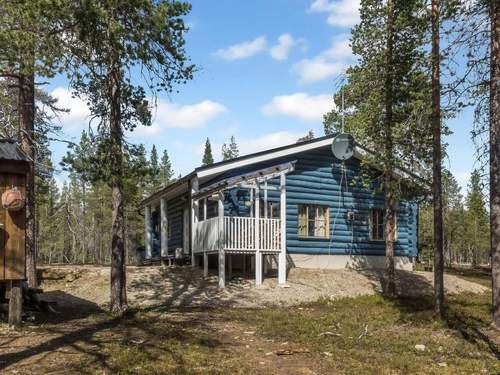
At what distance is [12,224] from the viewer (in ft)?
35.4

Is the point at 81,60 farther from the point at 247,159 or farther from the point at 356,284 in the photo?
the point at 356,284

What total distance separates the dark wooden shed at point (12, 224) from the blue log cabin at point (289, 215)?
26.9ft

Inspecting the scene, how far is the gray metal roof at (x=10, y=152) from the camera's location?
1066 cm

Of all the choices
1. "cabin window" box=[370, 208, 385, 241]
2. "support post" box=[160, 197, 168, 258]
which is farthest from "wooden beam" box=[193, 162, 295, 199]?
"cabin window" box=[370, 208, 385, 241]

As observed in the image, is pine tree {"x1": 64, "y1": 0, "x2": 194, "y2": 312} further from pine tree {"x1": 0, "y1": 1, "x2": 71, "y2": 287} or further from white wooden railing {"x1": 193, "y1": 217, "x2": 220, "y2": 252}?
white wooden railing {"x1": 193, "y1": 217, "x2": 220, "y2": 252}

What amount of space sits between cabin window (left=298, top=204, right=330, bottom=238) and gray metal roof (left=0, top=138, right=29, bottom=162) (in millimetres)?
13356

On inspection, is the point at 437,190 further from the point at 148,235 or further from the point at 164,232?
the point at 148,235

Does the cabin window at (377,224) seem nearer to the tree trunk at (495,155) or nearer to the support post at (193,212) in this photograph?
the support post at (193,212)

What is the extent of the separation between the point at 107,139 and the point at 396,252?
1565 cm

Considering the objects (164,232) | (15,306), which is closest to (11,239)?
(15,306)

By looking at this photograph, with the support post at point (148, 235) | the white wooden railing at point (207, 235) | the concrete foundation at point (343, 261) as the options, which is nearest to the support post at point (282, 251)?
the white wooden railing at point (207, 235)

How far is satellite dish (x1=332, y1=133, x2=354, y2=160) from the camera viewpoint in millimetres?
21609

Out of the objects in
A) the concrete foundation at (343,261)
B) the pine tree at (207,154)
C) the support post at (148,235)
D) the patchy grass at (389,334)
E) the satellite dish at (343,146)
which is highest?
the pine tree at (207,154)

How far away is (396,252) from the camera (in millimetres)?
24172
